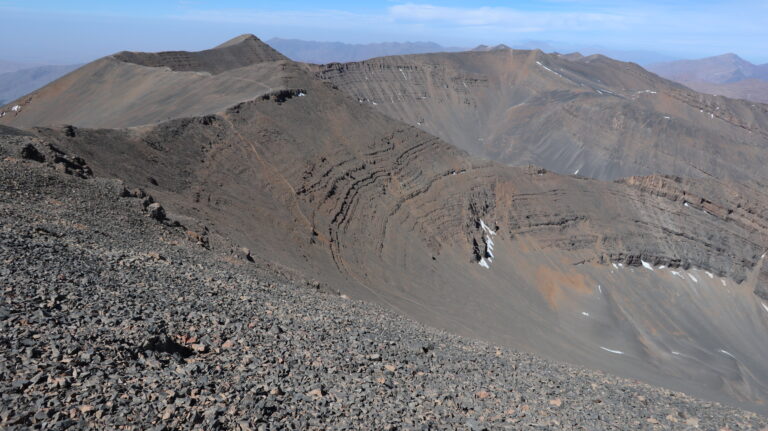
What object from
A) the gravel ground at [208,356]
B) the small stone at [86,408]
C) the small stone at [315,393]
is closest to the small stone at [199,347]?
→ the gravel ground at [208,356]

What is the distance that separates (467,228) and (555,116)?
65025 millimetres

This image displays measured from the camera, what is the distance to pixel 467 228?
134ft

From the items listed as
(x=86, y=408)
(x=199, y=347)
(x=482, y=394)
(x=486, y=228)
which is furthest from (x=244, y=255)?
(x=486, y=228)

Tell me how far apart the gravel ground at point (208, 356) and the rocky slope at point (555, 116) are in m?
76.8

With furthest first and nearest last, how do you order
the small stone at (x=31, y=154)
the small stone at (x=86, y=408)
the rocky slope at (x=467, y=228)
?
the rocky slope at (x=467, y=228) < the small stone at (x=31, y=154) < the small stone at (x=86, y=408)

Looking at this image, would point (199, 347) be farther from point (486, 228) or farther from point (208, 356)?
point (486, 228)

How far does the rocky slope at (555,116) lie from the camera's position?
85938 millimetres

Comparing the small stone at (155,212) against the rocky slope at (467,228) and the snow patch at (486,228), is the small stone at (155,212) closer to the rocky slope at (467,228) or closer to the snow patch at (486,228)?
the rocky slope at (467,228)

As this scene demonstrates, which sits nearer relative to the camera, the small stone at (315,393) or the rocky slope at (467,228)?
the small stone at (315,393)

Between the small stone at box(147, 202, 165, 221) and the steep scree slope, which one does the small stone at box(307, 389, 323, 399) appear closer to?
the small stone at box(147, 202, 165, 221)

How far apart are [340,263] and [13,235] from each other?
737 inches

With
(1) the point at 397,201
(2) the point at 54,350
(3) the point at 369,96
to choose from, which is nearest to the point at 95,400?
(2) the point at 54,350

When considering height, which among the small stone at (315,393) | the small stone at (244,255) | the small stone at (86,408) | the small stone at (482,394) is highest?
the small stone at (86,408)

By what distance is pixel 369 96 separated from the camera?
3644 inches
